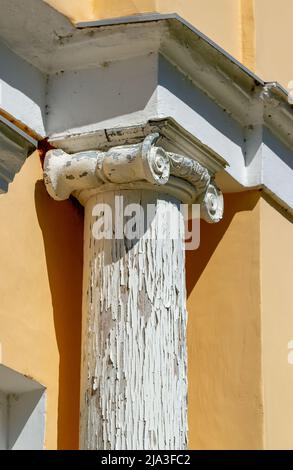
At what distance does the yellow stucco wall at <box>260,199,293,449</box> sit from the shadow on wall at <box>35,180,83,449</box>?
64cm

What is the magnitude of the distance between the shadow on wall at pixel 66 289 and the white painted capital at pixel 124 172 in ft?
0.20

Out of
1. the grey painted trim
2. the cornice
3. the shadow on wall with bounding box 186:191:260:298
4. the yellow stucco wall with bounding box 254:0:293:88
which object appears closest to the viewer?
the cornice

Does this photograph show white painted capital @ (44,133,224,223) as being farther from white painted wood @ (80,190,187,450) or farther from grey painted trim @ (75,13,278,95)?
grey painted trim @ (75,13,278,95)

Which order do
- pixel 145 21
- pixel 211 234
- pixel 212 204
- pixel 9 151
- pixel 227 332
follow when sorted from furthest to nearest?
pixel 211 234 < pixel 227 332 < pixel 212 204 < pixel 145 21 < pixel 9 151

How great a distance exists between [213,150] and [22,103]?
2.03 ft

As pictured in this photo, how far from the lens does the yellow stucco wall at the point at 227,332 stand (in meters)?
5.93

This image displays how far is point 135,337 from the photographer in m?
5.49

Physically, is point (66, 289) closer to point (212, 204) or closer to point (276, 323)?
point (212, 204)

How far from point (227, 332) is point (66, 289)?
0.62m

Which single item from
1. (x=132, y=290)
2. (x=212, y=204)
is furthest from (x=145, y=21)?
(x=132, y=290)

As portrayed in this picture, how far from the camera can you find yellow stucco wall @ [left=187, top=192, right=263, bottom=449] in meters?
5.93

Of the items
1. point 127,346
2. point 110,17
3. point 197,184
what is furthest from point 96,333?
point 110,17

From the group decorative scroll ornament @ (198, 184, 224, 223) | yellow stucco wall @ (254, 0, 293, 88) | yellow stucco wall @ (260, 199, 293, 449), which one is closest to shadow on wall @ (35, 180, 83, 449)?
decorative scroll ornament @ (198, 184, 224, 223)

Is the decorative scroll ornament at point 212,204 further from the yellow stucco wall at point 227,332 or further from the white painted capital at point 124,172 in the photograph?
the yellow stucco wall at point 227,332
